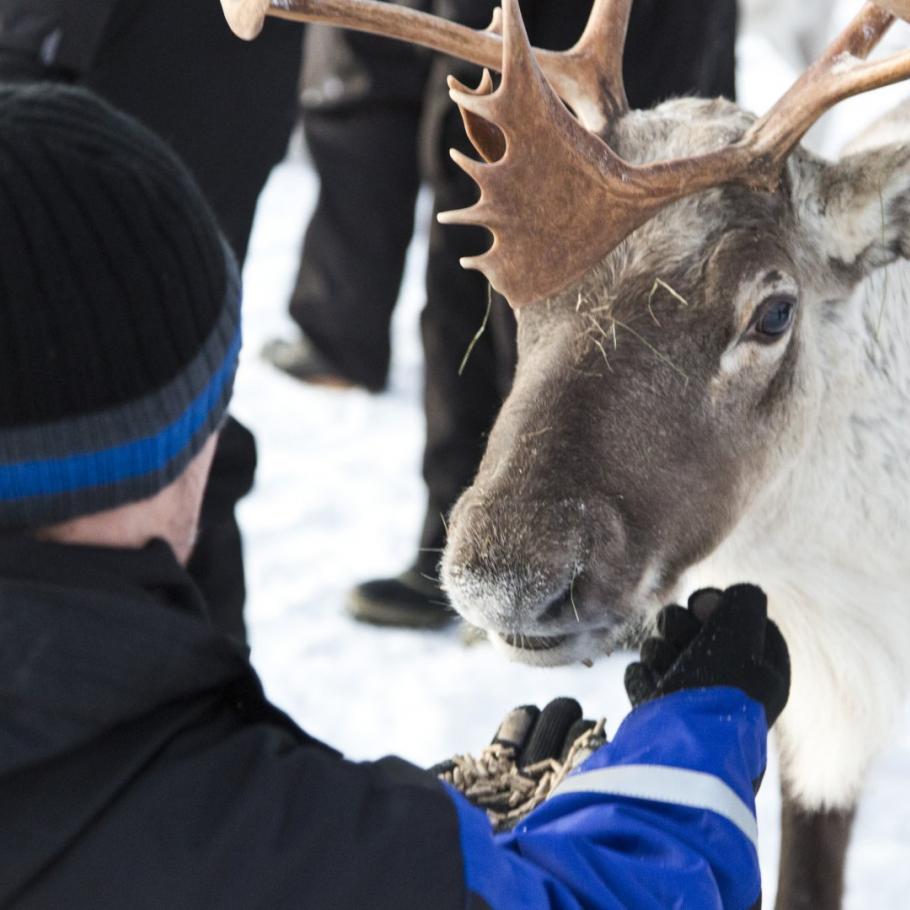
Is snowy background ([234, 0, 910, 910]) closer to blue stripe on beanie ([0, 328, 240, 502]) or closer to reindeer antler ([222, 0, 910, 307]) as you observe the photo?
reindeer antler ([222, 0, 910, 307])

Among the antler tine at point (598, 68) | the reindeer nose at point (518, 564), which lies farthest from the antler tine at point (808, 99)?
the reindeer nose at point (518, 564)

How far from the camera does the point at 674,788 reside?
1501 mm

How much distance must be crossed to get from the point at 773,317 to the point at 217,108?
4.68ft

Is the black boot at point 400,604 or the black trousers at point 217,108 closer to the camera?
the black trousers at point 217,108

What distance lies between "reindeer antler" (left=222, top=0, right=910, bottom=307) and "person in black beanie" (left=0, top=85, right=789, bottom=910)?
0.57 meters

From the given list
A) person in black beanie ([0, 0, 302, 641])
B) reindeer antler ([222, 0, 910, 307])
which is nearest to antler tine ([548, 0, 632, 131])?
reindeer antler ([222, 0, 910, 307])

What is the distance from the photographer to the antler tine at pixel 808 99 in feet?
6.29

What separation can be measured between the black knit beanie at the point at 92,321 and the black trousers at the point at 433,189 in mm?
1400

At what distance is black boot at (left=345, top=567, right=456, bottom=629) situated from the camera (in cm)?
372

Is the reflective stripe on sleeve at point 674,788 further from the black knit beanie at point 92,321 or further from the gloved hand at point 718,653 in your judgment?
the black knit beanie at point 92,321

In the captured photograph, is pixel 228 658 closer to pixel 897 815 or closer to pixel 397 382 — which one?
pixel 897 815

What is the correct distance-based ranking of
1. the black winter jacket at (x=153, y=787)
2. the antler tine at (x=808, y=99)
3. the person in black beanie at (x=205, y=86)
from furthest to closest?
the person in black beanie at (x=205, y=86) < the antler tine at (x=808, y=99) < the black winter jacket at (x=153, y=787)

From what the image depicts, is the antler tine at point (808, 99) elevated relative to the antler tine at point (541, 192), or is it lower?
elevated

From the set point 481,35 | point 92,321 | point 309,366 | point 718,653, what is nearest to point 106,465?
point 92,321
